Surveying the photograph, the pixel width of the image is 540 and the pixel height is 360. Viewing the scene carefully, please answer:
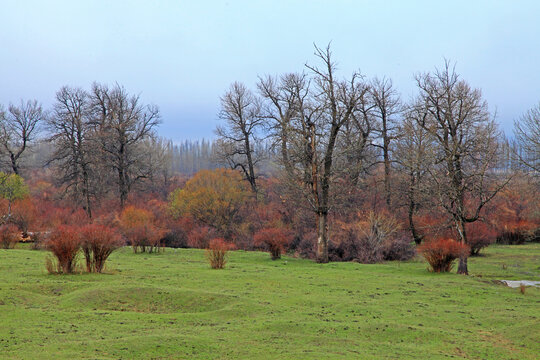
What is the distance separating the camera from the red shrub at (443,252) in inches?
673

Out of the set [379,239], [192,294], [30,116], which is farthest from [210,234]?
[30,116]

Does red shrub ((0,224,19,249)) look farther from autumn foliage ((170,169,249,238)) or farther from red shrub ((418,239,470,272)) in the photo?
red shrub ((418,239,470,272))

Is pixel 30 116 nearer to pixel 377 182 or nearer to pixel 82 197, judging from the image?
pixel 82 197

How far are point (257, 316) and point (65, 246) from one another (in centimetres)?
705

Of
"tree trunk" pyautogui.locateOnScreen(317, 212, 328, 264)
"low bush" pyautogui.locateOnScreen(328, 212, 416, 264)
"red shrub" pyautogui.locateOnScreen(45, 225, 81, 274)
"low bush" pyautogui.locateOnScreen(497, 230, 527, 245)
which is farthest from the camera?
"low bush" pyautogui.locateOnScreen(497, 230, 527, 245)

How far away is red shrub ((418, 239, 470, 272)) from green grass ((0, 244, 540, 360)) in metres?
1.77

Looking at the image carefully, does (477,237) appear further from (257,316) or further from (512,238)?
(257,316)

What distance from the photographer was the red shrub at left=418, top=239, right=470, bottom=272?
56.1 feet

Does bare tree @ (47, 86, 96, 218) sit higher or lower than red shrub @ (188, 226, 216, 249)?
higher

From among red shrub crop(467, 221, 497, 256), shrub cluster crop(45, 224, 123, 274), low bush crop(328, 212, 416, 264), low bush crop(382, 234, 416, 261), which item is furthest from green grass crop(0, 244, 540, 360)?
red shrub crop(467, 221, 497, 256)

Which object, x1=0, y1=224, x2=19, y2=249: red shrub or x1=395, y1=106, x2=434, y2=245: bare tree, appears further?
x1=0, y1=224, x2=19, y2=249: red shrub

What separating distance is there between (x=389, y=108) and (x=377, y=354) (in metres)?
34.8

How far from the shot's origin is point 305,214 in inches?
1267

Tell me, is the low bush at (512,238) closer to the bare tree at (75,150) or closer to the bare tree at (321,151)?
the bare tree at (321,151)
